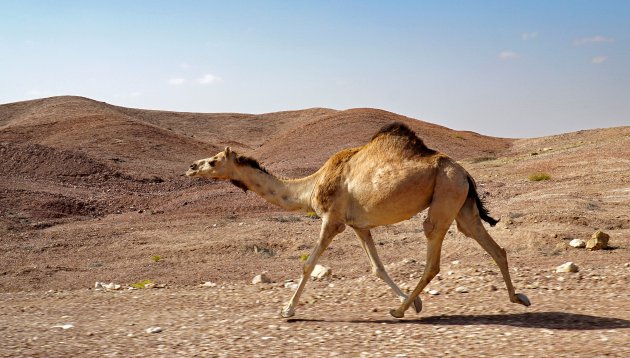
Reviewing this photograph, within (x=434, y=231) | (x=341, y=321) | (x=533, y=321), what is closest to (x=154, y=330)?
(x=341, y=321)

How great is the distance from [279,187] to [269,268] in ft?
23.4

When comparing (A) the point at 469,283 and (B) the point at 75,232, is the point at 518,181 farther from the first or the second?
(A) the point at 469,283

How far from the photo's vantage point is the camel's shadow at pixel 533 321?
8688 millimetres

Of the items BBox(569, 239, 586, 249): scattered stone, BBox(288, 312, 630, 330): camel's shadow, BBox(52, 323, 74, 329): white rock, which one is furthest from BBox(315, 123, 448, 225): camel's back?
BBox(569, 239, 586, 249): scattered stone

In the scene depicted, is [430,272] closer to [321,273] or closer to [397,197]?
[397,197]

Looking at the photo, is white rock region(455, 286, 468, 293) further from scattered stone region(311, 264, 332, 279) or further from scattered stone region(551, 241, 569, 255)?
scattered stone region(551, 241, 569, 255)

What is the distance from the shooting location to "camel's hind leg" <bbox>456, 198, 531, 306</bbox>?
9.56 metres

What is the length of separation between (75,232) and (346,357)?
19.5 m

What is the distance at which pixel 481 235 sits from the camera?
9.62 metres

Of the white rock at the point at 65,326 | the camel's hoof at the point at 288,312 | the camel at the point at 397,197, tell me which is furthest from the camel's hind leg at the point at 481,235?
the white rock at the point at 65,326

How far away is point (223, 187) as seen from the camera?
35.4 m

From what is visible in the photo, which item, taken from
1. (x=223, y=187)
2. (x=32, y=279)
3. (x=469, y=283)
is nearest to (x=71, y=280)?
(x=32, y=279)

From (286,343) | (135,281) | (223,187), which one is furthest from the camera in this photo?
(223,187)

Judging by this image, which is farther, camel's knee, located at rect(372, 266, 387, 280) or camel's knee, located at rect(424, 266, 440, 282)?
camel's knee, located at rect(372, 266, 387, 280)
